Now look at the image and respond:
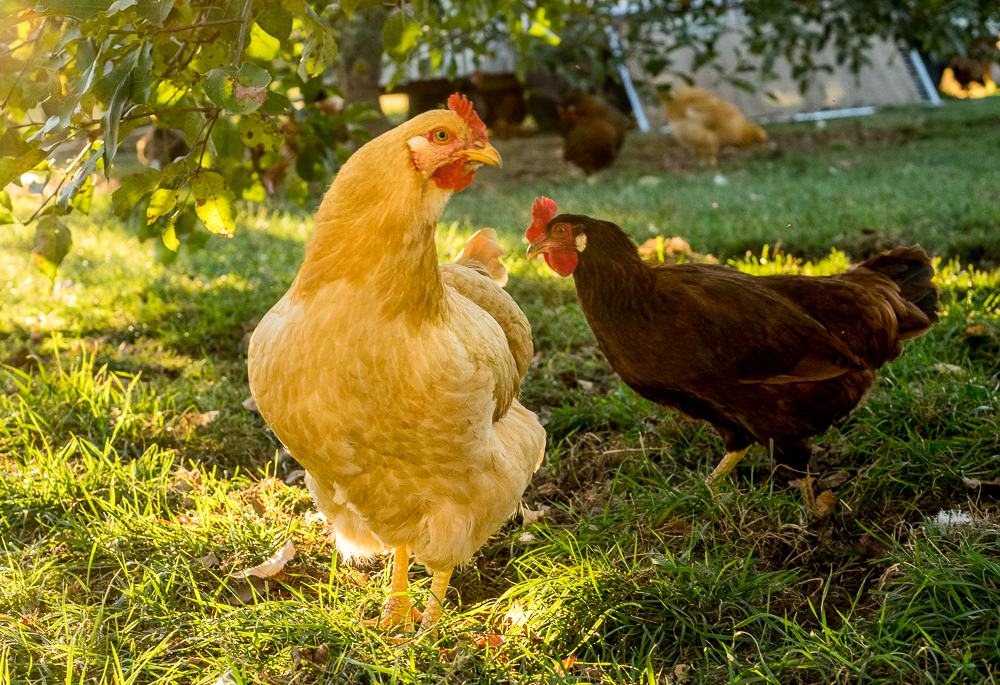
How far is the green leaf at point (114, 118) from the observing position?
1604 mm

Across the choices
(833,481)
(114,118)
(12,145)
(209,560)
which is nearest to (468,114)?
(114,118)

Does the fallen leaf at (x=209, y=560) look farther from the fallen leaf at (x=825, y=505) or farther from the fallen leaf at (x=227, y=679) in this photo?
the fallen leaf at (x=825, y=505)

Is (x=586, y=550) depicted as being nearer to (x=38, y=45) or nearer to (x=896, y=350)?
(x=896, y=350)

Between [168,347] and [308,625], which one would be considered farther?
[168,347]

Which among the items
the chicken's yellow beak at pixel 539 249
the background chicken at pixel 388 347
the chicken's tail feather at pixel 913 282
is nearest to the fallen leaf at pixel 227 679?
the background chicken at pixel 388 347

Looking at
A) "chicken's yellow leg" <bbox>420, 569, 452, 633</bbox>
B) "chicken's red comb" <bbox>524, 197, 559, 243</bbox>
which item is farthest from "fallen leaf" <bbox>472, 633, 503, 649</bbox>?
"chicken's red comb" <bbox>524, 197, 559, 243</bbox>

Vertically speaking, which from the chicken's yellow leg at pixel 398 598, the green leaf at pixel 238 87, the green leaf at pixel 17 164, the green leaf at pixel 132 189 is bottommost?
the chicken's yellow leg at pixel 398 598

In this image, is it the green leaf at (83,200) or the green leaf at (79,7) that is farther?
the green leaf at (83,200)

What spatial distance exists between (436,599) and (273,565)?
548 millimetres

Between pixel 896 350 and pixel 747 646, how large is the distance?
1.30 metres

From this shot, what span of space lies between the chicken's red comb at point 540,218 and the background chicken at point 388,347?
86 cm

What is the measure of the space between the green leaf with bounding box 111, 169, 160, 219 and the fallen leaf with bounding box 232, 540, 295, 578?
43.6 inches

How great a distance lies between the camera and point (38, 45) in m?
1.88

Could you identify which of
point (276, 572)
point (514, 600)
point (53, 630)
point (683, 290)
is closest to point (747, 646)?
point (514, 600)
